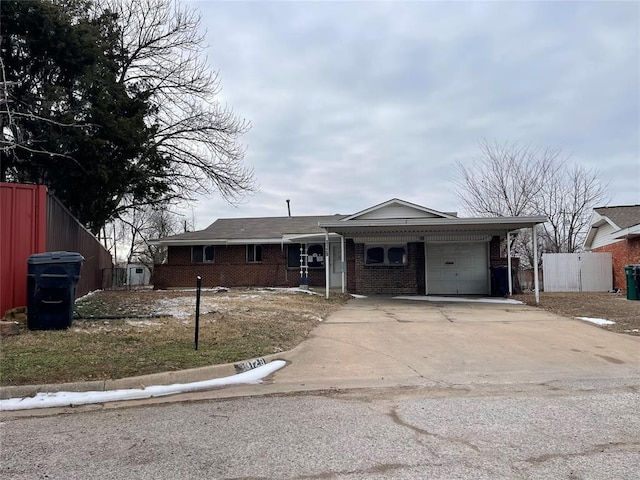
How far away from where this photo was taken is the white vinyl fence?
2433 centimetres

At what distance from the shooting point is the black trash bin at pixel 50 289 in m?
8.36

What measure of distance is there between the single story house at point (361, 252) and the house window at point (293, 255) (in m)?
0.05

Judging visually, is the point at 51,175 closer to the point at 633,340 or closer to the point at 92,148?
the point at 92,148

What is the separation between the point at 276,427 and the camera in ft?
15.7

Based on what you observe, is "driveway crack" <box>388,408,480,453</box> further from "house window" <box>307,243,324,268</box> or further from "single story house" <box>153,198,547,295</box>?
"house window" <box>307,243,324,268</box>

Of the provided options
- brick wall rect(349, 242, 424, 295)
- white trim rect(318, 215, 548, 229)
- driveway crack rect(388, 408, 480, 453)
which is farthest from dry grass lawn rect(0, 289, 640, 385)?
brick wall rect(349, 242, 424, 295)

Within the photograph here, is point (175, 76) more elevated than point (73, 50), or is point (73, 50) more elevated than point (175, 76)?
point (175, 76)

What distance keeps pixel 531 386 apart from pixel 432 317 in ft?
20.9

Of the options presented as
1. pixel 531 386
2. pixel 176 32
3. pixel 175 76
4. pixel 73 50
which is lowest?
pixel 531 386

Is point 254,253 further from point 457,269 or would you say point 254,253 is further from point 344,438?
point 344,438

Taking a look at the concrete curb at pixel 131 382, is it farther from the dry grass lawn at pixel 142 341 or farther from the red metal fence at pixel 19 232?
the red metal fence at pixel 19 232

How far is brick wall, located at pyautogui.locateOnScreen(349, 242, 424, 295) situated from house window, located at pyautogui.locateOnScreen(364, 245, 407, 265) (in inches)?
7.3

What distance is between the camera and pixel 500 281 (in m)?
19.8

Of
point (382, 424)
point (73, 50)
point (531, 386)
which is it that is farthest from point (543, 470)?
point (73, 50)
